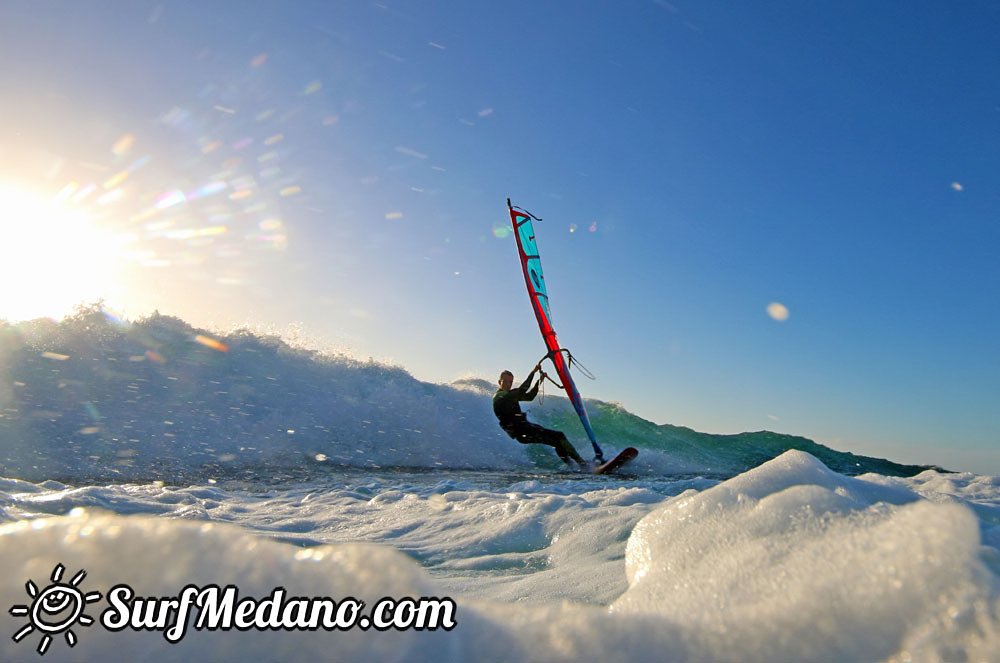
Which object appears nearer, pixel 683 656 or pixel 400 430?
pixel 683 656

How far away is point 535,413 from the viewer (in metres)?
15.8

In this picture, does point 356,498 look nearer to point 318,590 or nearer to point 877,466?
point 318,590

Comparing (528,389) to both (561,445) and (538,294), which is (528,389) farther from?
(538,294)

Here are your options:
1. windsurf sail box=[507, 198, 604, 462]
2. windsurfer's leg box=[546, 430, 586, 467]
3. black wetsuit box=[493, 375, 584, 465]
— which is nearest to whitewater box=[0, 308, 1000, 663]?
black wetsuit box=[493, 375, 584, 465]

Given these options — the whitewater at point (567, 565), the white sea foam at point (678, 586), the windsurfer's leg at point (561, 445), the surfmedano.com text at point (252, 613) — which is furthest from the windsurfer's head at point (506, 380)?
the surfmedano.com text at point (252, 613)

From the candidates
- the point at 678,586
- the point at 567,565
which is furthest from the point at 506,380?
the point at 678,586

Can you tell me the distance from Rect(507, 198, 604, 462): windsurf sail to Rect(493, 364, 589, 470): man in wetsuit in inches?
59.8

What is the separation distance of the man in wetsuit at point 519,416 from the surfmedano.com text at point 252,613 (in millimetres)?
8327

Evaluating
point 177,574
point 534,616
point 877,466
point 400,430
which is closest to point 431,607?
point 534,616

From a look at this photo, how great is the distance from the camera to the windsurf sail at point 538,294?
36.0 ft

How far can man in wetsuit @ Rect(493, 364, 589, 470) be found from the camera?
9188mm

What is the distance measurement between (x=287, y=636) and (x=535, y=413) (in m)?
15.3

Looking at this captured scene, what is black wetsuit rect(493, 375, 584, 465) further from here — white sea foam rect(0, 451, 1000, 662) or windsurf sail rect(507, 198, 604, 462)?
white sea foam rect(0, 451, 1000, 662)

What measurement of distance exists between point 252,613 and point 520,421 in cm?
862
